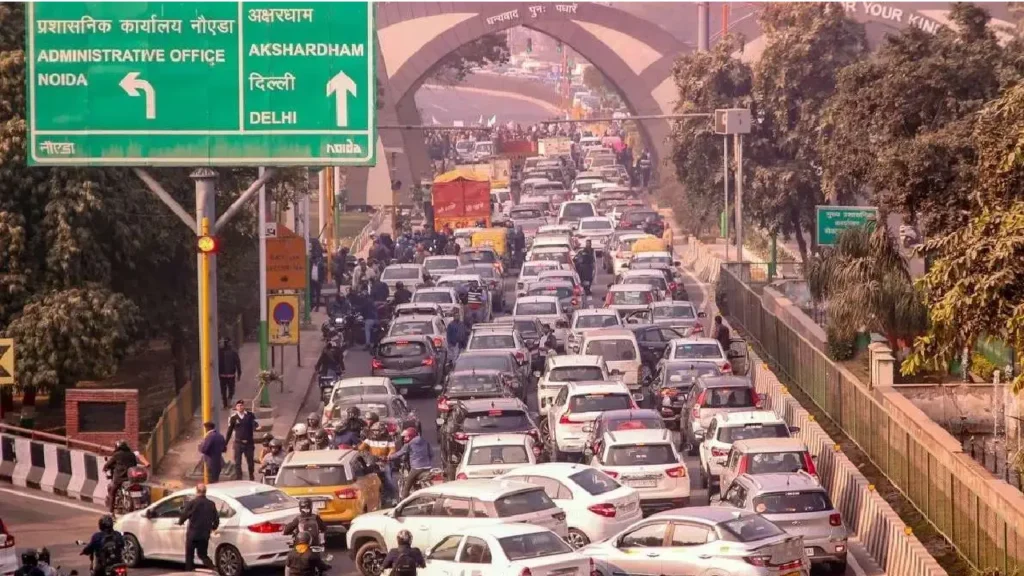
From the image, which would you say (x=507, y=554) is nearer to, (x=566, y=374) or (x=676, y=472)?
(x=676, y=472)

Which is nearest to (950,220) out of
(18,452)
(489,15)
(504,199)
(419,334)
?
(419,334)

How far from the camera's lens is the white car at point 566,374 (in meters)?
38.4

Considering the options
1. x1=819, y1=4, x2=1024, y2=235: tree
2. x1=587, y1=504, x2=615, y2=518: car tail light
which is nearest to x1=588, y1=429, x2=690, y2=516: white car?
x1=587, y1=504, x2=615, y2=518: car tail light

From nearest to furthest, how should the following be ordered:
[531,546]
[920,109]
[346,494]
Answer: [531,546] < [346,494] < [920,109]

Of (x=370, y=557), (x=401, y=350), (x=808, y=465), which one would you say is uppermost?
(x=401, y=350)

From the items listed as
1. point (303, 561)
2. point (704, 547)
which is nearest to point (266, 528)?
point (303, 561)

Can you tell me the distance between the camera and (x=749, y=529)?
2398 cm

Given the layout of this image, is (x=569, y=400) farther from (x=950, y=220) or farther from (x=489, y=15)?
(x=489, y=15)

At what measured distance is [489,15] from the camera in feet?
336

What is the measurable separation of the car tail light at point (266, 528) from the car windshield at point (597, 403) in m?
9.53

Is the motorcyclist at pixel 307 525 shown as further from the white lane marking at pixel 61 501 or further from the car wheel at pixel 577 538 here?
the white lane marking at pixel 61 501

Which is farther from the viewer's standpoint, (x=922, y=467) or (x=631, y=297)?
(x=631, y=297)

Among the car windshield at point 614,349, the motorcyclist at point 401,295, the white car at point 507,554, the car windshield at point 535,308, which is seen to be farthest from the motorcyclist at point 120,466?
the motorcyclist at point 401,295

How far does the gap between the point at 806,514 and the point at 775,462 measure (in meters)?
2.81
